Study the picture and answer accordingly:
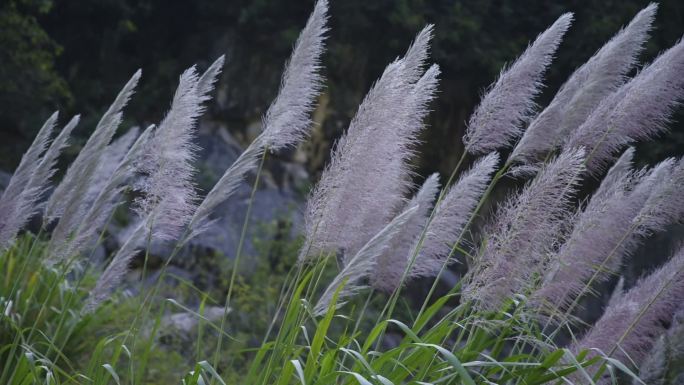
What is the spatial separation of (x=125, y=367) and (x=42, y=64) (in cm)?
542

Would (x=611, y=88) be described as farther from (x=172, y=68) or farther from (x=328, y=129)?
(x=172, y=68)

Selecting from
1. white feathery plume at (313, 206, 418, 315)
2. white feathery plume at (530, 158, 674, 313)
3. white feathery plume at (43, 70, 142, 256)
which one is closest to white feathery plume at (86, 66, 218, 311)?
white feathery plume at (43, 70, 142, 256)

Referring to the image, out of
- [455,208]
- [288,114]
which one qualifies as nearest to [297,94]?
[288,114]

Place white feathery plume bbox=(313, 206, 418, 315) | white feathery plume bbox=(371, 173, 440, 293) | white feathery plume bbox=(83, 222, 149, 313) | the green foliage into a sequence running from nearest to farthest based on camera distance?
white feathery plume bbox=(313, 206, 418, 315) → white feathery plume bbox=(83, 222, 149, 313) → white feathery plume bbox=(371, 173, 440, 293) → the green foliage

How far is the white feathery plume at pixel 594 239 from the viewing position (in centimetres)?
234

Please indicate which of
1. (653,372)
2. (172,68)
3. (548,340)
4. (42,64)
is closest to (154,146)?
(548,340)

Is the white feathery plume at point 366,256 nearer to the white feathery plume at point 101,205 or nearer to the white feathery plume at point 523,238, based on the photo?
the white feathery plume at point 523,238

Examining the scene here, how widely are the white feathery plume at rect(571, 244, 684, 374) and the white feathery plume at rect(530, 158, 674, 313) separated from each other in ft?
0.37

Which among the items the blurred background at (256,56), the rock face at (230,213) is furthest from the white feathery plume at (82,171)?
the blurred background at (256,56)

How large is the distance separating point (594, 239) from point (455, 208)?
1.30ft

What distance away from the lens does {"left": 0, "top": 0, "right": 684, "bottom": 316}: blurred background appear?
8.96 metres

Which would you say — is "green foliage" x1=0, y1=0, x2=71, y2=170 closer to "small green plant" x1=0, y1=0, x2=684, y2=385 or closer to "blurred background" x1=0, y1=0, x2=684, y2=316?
"blurred background" x1=0, y1=0, x2=684, y2=316

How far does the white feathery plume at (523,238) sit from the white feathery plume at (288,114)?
0.62 metres

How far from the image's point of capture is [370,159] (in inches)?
90.1
